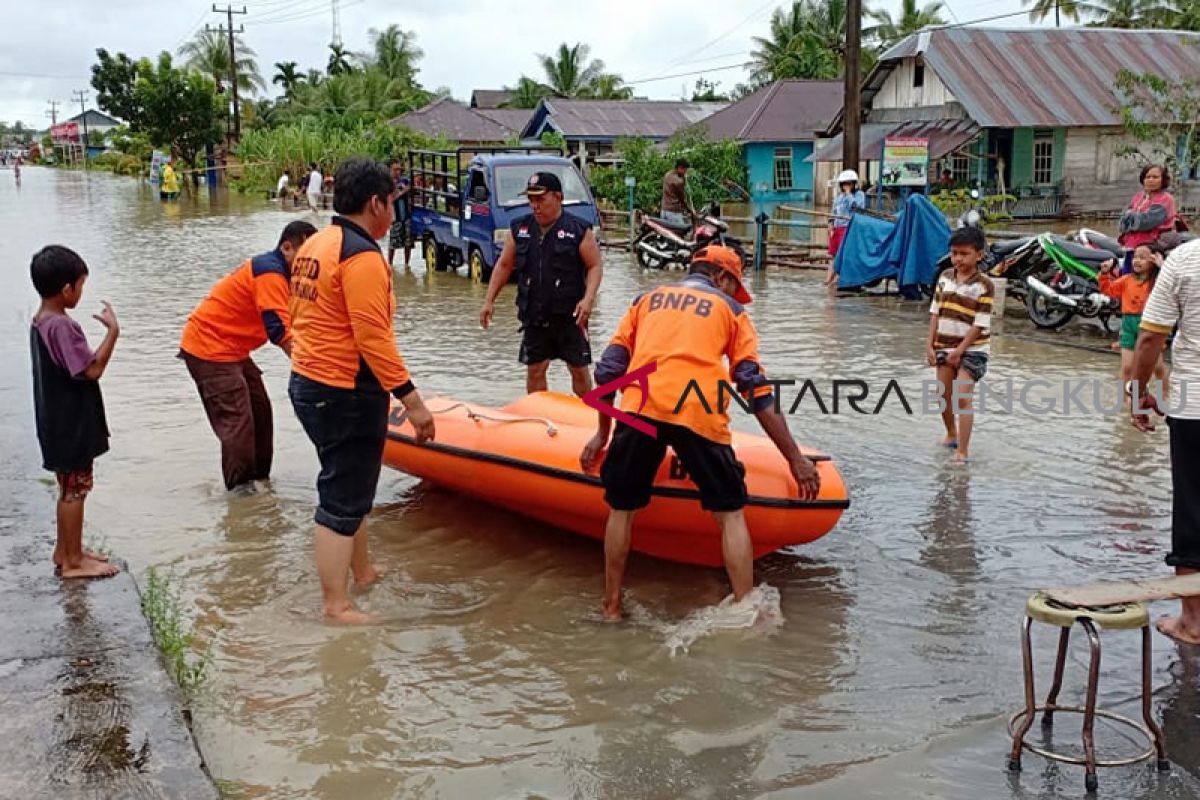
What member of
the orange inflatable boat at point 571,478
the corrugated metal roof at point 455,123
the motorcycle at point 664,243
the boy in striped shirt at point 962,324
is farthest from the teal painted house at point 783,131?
the orange inflatable boat at point 571,478

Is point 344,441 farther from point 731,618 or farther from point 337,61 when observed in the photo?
point 337,61

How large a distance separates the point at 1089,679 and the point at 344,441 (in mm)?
2842

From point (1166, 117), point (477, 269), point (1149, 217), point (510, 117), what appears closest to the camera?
point (1149, 217)

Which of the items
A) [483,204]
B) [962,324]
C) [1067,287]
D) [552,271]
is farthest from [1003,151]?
[552,271]

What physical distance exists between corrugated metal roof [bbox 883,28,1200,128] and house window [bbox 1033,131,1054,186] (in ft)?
3.70

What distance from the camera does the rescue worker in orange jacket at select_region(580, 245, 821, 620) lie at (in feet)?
15.4

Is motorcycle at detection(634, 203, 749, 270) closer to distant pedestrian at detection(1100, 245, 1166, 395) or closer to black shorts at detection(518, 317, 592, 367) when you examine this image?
distant pedestrian at detection(1100, 245, 1166, 395)

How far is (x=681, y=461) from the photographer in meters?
4.98

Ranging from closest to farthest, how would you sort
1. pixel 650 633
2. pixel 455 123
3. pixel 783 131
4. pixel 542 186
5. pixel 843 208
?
pixel 650 633, pixel 542 186, pixel 843 208, pixel 783 131, pixel 455 123

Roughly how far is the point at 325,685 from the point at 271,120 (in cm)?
6254

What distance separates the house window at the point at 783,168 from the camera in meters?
39.1

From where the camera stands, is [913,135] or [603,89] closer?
[913,135]

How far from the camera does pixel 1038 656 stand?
4699mm

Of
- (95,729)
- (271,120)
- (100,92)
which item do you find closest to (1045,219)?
(95,729)
